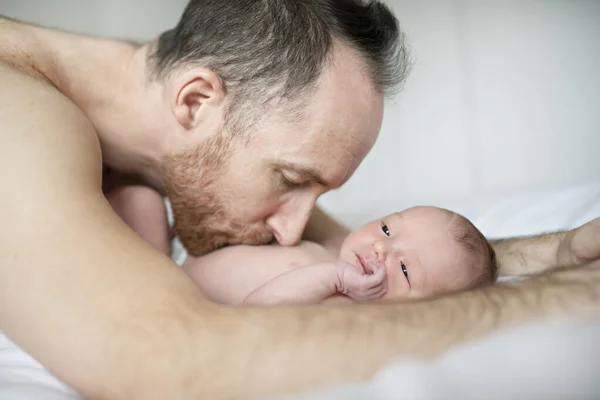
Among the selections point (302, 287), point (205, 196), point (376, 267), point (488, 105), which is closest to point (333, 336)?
point (302, 287)

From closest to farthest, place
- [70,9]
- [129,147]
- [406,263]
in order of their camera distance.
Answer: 1. [406,263]
2. [129,147]
3. [70,9]

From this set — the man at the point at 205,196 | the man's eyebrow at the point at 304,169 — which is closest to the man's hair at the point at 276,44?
the man at the point at 205,196

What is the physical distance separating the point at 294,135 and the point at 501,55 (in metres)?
1.91

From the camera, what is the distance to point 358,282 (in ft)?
3.65

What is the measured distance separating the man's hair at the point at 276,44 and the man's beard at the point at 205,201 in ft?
0.49

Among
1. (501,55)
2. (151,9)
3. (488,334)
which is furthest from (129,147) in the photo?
(501,55)

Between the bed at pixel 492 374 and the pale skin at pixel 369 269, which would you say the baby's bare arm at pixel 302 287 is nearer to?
the pale skin at pixel 369 269

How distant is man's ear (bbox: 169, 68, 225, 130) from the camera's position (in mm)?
1311

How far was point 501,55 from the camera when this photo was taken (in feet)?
9.29

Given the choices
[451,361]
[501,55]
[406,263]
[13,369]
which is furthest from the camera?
[501,55]

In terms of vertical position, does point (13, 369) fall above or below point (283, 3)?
below

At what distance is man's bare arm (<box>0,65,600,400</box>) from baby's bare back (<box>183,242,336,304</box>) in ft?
1.15

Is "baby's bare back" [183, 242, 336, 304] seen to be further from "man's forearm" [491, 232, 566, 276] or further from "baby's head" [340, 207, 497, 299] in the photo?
"man's forearm" [491, 232, 566, 276]

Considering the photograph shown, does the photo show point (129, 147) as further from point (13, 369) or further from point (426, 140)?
point (426, 140)
